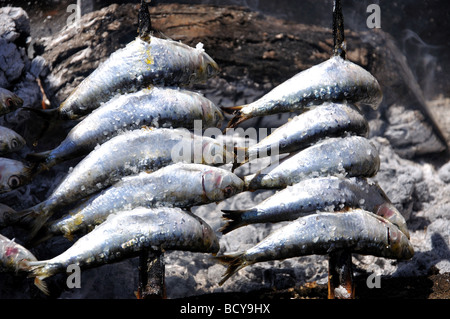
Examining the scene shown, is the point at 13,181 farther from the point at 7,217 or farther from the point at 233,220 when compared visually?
the point at 233,220

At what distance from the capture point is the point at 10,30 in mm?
3875

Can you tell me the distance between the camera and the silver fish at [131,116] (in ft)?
10.3

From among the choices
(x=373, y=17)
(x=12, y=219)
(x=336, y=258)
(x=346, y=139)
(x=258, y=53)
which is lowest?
(x=336, y=258)

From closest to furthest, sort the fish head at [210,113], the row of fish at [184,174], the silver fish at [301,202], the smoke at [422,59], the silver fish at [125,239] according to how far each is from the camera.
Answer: the silver fish at [125,239]
the row of fish at [184,174]
the silver fish at [301,202]
the fish head at [210,113]
the smoke at [422,59]

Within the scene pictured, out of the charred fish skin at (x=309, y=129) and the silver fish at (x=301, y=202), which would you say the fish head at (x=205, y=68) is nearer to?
the charred fish skin at (x=309, y=129)

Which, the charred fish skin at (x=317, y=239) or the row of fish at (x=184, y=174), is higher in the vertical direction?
the row of fish at (x=184, y=174)

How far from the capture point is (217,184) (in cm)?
306

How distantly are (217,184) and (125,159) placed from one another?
1.82 ft

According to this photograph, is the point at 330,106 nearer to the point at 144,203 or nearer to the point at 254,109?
the point at 254,109

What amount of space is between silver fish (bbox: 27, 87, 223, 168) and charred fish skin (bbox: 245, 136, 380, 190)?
21.6 inches

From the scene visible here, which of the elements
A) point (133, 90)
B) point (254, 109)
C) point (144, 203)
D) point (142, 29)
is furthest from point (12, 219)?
point (254, 109)

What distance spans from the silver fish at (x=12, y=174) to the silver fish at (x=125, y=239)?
55 cm

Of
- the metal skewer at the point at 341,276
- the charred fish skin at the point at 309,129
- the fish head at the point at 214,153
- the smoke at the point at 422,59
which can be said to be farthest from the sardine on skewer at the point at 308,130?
the smoke at the point at 422,59

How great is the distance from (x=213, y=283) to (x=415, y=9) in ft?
10.1
